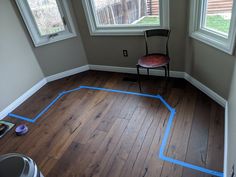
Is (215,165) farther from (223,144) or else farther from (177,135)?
(177,135)

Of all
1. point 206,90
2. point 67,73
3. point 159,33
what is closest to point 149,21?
point 159,33

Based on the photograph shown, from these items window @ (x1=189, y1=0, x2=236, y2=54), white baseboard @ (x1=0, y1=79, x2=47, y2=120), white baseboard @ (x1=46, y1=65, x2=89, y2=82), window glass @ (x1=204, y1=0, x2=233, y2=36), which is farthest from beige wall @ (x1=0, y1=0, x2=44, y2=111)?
window glass @ (x1=204, y1=0, x2=233, y2=36)

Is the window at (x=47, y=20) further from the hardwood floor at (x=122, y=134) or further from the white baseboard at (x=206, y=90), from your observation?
the white baseboard at (x=206, y=90)

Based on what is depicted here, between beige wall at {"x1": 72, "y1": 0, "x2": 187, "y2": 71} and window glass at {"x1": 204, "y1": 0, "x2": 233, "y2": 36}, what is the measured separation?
28 cm

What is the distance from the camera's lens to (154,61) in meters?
2.46

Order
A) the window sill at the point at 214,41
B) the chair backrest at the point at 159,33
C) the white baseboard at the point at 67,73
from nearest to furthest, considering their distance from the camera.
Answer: the window sill at the point at 214,41 < the chair backrest at the point at 159,33 < the white baseboard at the point at 67,73

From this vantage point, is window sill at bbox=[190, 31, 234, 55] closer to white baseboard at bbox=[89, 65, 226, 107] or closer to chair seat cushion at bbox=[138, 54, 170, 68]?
chair seat cushion at bbox=[138, 54, 170, 68]

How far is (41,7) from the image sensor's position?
9.18 feet

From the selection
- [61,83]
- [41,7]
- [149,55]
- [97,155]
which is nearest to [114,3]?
[149,55]

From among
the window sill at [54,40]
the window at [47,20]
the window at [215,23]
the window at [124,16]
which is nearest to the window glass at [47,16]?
the window at [47,20]

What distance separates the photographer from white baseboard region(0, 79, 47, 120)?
2621mm

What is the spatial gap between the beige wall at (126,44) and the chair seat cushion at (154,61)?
253 millimetres

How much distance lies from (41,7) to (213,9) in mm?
2366

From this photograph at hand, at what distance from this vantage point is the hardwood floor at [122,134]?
1713 millimetres
